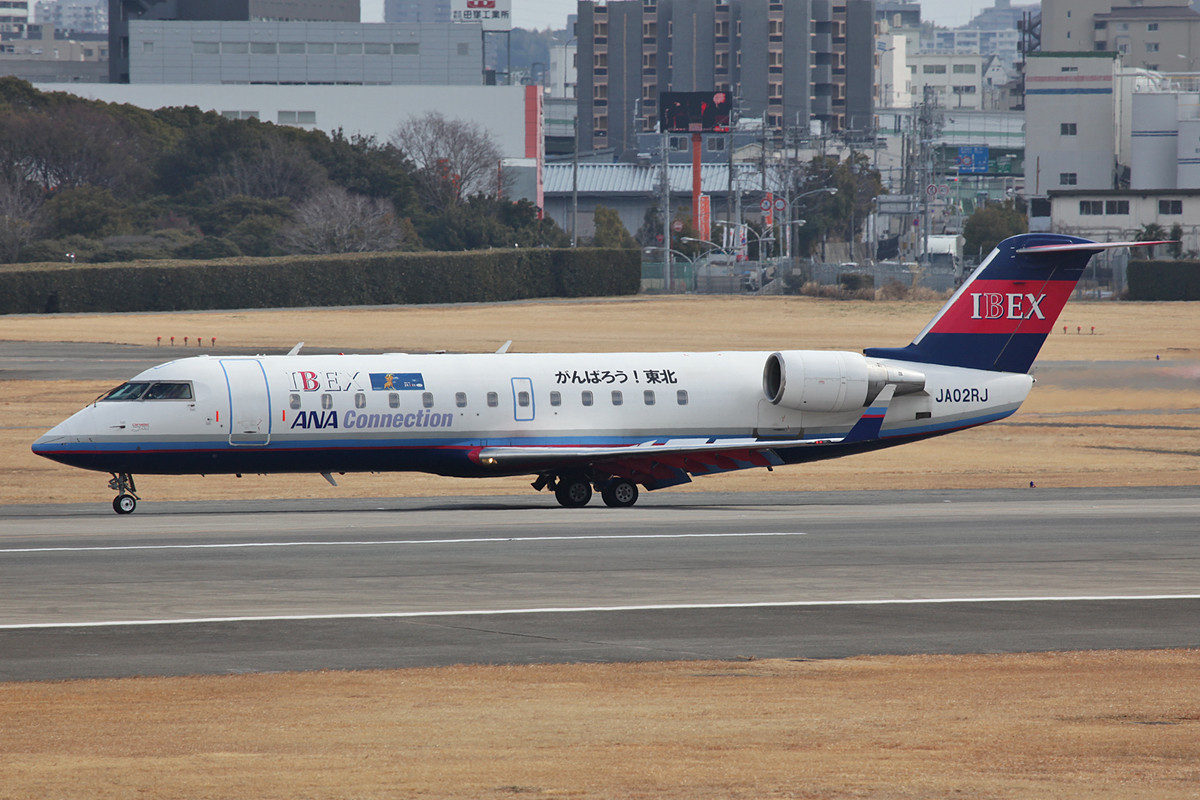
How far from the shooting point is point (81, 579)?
21844mm

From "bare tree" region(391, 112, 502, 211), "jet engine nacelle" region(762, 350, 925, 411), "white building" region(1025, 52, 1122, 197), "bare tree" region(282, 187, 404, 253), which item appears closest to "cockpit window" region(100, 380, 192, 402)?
"jet engine nacelle" region(762, 350, 925, 411)

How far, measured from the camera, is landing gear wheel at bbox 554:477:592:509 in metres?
32.8

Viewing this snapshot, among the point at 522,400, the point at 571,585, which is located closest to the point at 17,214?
the point at 522,400

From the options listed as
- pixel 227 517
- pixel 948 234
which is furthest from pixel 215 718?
pixel 948 234

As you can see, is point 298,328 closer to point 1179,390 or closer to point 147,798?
point 1179,390

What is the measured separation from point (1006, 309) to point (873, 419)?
443cm

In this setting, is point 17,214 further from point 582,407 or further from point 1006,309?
point 1006,309

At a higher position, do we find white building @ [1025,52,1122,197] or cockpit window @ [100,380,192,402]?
white building @ [1025,52,1122,197]

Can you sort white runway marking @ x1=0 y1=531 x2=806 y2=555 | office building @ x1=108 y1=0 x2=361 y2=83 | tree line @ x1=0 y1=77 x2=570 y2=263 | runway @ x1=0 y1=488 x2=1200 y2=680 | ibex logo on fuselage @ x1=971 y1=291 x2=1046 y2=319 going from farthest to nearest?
office building @ x1=108 y1=0 x2=361 y2=83 < tree line @ x1=0 y1=77 x2=570 y2=263 < ibex logo on fuselage @ x1=971 y1=291 x2=1046 y2=319 < white runway marking @ x1=0 y1=531 x2=806 y2=555 < runway @ x1=0 y1=488 x2=1200 y2=680

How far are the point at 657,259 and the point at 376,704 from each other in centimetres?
15948

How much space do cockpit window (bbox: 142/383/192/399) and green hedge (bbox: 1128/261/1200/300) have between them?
93269 millimetres

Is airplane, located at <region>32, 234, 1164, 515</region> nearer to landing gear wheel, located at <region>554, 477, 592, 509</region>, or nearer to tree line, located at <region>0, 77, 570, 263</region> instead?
landing gear wheel, located at <region>554, 477, 592, 509</region>

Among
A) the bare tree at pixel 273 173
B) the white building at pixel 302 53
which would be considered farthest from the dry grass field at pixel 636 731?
the white building at pixel 302 53

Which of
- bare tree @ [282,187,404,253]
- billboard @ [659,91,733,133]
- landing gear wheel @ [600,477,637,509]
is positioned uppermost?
billboard @ [659,91,733,133]
